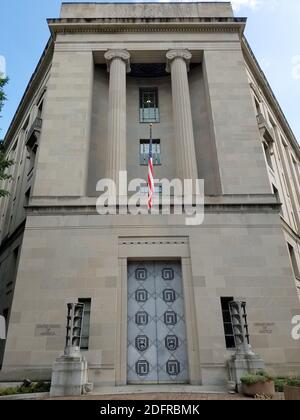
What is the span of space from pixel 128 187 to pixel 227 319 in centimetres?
934

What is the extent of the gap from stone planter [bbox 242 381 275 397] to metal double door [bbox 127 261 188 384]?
3.92 metres

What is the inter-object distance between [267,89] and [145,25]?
13401mm

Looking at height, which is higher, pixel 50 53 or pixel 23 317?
pixel 50 53

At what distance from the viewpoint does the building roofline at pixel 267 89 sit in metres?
26.0

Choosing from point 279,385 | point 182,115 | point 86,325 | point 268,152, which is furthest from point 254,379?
point 268,152

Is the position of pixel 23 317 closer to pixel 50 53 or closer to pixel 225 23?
pixel 50 53

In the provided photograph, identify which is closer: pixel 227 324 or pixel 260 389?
pixel 260 389

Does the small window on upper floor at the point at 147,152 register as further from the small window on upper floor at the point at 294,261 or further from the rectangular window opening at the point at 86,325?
the small window on upper floor at the point at 294,261

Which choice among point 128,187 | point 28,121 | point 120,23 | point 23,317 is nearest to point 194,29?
point 120,23

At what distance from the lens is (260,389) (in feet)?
35.2

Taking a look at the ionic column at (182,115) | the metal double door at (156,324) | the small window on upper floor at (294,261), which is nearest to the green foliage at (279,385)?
the metal double door at (156,324)

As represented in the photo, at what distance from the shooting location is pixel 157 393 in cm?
1152

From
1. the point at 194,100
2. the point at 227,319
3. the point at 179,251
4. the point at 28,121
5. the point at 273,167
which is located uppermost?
the point at 28,121

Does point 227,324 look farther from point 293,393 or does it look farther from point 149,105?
point 149,105
